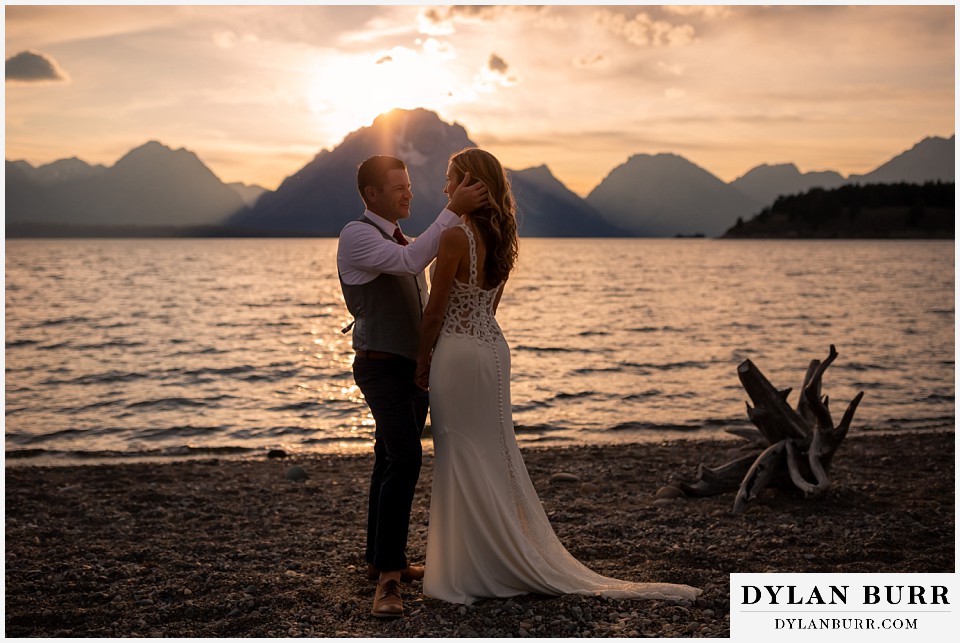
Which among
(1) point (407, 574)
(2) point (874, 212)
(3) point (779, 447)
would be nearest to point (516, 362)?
(3) point (779, 447)

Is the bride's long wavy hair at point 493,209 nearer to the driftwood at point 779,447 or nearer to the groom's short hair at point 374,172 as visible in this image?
the groom's short hair at point 374,172

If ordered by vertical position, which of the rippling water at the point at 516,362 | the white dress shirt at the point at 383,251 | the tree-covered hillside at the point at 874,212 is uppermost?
the tree-covered hillside at the point at 874,212

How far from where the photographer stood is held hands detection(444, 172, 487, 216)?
514 centimetres

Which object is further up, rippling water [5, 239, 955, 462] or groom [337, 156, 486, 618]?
groom [337, 156, 486, 618]

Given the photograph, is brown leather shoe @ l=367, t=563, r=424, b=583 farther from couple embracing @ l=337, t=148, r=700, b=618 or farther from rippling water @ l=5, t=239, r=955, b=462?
rippling water @ l=5, t=239, r=955, b=462

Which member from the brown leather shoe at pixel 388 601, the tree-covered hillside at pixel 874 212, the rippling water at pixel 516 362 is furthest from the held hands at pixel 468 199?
the tree-covered hillside at pixel 874 212

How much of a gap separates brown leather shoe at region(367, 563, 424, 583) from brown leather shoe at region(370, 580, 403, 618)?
1.36ft

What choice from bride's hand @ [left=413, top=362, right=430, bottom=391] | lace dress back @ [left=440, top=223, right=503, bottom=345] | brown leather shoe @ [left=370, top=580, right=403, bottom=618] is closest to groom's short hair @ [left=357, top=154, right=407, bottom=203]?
lace dress back @ [left=440, top=223, right=503, bottom=345]

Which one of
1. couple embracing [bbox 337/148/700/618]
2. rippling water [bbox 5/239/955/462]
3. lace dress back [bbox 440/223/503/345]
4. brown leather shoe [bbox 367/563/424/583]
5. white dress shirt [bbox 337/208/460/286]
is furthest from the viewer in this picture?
rippling water [bbox 5/239/955/462]

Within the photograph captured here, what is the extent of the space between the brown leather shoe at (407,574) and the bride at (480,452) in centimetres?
49

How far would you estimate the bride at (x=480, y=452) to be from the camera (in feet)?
17.5

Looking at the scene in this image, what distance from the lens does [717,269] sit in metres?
89.9

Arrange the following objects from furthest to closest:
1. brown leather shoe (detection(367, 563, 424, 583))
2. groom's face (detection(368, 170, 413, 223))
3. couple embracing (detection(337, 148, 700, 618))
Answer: brown leather shoe (detection(367, 563, 424, 583))
groom's face (detection(368, 170, 413, 223))
couple embracing (detection(337, 148, 700, 618))

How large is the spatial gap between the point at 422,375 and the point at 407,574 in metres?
1.71
